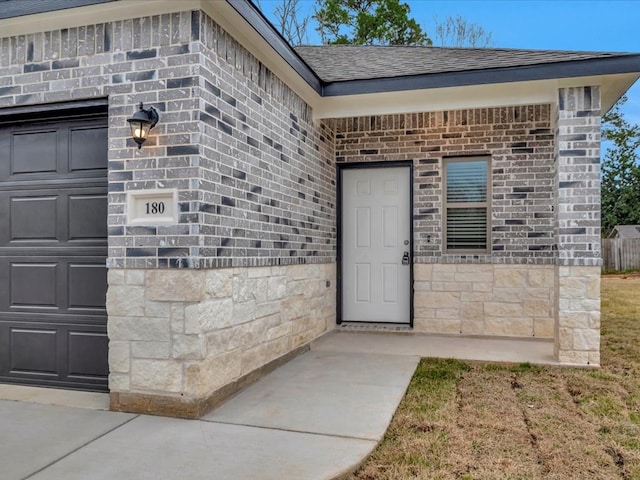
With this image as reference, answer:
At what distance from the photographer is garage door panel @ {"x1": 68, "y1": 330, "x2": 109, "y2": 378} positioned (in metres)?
3.90

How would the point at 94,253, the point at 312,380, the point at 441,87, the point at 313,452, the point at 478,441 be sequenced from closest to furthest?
the point at 313,452, the point at 478,441, the point at 94,253, the point at 312,380, the point at 441,87

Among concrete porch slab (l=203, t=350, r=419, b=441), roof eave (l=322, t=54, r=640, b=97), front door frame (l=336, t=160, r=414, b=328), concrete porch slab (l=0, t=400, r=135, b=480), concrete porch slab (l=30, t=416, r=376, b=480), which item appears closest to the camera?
concrete porch slab (l=30, t=416, r=376, b=480)

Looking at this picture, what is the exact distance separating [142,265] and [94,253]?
65cm

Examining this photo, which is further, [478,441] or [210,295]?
[210,295]

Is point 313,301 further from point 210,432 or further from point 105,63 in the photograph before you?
point 105,63

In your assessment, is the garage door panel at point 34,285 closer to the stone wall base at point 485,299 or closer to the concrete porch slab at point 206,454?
the concrete porch slab at point 206,454

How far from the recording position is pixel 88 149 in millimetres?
3920

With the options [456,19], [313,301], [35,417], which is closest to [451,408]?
[313,301]

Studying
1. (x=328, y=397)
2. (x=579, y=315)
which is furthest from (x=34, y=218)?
(x=579, y=315)

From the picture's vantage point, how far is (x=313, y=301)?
584 cm

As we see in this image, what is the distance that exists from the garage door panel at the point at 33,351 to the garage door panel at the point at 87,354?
0.53 feet

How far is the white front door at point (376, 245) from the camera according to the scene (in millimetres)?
6660

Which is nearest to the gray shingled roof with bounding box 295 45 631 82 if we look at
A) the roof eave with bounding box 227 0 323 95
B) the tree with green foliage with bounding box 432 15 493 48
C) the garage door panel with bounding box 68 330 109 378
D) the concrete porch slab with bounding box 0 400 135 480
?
the roof eave with bounding box 227 0 323 95

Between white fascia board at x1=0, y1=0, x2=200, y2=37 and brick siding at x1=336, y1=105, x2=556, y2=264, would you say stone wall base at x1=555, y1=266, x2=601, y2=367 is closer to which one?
brick siding at x1=336, y1=105, x2=556, y2=264
